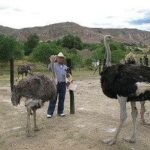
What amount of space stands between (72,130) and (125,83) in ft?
5.23

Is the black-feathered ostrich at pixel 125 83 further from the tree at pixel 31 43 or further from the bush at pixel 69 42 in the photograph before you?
the bush at pixel 69 42

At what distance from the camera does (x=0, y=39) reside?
53.7 meters

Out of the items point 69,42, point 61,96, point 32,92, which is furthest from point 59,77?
point 69,42

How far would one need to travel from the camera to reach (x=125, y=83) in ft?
25.0

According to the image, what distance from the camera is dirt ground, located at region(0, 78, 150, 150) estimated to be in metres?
7.77

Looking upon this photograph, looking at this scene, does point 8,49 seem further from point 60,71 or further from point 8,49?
point 60,71

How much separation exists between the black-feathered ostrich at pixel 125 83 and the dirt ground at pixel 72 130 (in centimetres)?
36

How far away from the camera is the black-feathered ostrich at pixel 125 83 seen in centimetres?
755

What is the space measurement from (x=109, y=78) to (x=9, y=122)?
284cm

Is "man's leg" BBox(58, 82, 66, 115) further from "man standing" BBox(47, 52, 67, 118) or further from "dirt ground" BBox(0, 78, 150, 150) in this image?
"dirt ground" BBox(0, 78, 150, 150)

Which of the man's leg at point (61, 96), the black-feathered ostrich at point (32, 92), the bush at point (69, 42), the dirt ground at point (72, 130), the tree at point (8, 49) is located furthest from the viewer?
the bush at point (69, 42)

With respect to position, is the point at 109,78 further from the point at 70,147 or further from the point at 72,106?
the point at 72,106

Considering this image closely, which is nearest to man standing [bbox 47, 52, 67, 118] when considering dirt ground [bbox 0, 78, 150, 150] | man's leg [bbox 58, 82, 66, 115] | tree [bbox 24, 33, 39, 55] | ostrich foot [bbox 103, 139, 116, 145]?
man's leg [bbox 58, 82, 66, 115]

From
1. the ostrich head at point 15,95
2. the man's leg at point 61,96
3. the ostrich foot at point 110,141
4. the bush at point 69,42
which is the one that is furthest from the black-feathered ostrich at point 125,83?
the bush at point 69,42
